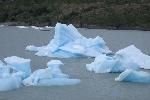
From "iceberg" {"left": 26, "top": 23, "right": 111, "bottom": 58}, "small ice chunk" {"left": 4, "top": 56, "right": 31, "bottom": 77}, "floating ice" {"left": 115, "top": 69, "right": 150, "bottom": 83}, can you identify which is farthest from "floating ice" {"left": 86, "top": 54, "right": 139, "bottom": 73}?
"iceberg" {"left": 26, "top": 23, "right": 111, "bottom": 58}

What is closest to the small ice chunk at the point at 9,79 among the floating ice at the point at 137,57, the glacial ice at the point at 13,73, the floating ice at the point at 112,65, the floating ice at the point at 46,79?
the glacial ice at the point at 13,73

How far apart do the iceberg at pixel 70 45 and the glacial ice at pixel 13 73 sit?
5339 mm

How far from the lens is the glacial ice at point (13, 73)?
11.6m

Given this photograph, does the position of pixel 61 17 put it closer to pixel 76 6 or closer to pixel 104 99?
pixel 76 6

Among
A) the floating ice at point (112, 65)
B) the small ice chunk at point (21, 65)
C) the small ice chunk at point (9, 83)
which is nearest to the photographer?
the small ice chunk at point (9, 83)

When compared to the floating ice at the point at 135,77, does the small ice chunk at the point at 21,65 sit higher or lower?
higher

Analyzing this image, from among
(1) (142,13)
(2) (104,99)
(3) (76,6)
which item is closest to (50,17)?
(3) (76,6)

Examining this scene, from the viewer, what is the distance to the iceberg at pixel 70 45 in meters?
18.2

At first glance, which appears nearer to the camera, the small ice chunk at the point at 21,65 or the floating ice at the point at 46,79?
the floating ice at the point at 46,79

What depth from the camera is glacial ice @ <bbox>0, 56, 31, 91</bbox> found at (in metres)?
11.6

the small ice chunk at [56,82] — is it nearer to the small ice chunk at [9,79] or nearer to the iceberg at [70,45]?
the small ice chunk at [9,79]

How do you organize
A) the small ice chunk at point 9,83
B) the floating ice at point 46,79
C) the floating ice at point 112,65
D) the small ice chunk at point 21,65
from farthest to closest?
the floating ice at point 112,65 < the small ice chunk at point 21,65 < the floating ice at point 46,79 < the small ice chunk at point 9,83

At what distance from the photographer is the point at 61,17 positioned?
53.1m

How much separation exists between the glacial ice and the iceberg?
534 cm
